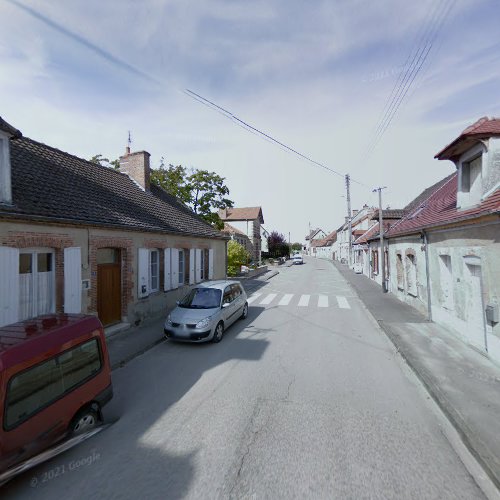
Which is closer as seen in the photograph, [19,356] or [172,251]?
[19,356]

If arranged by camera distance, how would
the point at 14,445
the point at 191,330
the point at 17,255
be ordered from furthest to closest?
the point at 191,330
the point at 17,255
the point at 14,445

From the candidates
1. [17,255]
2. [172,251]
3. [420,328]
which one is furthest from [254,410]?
[172,251]

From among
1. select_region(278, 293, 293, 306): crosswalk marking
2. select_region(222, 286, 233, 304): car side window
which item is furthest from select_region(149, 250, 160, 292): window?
select_region(278, 293, 293, 306): crosswalk marking

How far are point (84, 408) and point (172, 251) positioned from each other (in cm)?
864

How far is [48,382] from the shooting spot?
3836 mm

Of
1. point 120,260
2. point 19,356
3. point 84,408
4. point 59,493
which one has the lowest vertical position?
point 59,493

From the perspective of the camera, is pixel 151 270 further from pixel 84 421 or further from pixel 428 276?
pixel 428 276

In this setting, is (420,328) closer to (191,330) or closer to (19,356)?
(191,330)

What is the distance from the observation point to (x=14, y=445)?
335 centimetres

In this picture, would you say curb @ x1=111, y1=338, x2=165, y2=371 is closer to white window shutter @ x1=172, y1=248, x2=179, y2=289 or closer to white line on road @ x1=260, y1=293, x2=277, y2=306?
white window shutter @ x1=172, y1=248, x2=179, y2=289

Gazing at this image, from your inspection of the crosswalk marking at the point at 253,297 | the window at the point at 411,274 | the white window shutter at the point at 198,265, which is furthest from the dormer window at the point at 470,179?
the white window shutter at the point at 198,265

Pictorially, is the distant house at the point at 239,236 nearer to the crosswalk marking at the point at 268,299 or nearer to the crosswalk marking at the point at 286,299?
the crosswalk marking at the point at 268,299

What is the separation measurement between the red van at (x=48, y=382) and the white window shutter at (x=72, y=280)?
321cm

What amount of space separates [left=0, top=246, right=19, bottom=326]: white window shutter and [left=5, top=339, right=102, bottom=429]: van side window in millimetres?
3058
